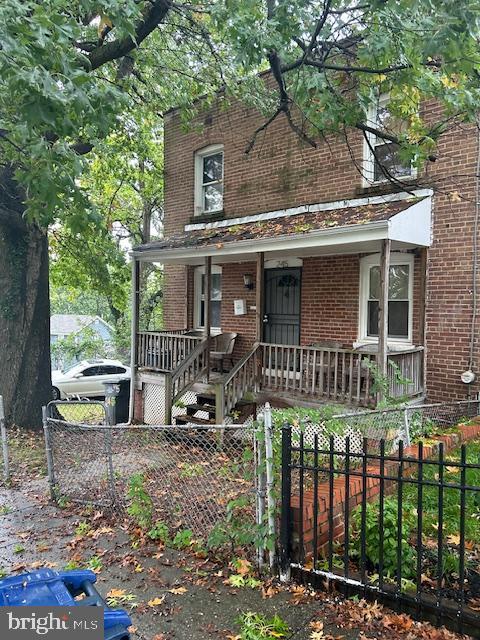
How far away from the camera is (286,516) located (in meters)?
3.66

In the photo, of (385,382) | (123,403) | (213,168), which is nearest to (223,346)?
(123,403)

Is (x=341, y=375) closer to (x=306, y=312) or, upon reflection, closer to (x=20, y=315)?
(x=306, y=312)

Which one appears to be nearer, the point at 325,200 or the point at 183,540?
the point at 183,540

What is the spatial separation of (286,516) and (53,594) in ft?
6.48

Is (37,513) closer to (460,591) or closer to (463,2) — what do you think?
(460,591)

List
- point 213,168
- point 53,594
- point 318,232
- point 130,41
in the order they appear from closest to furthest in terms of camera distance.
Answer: point 53,594 < point 130,41 < point 318,232 < point 213,168

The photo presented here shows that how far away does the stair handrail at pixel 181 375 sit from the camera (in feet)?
31.0

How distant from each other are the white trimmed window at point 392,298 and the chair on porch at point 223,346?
11.1ft

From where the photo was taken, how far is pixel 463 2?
14.5 feet

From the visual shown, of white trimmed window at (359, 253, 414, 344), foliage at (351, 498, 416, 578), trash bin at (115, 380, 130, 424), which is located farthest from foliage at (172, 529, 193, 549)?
trash bin at (115, 380, 130, 424)

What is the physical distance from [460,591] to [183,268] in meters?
11.2

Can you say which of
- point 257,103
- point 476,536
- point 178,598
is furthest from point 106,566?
point 257,103

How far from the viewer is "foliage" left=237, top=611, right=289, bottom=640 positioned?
9.95 ft

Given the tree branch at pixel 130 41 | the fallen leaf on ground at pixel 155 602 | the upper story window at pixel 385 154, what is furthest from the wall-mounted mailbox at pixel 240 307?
the fallen leaf on ground at pixel 155 602
